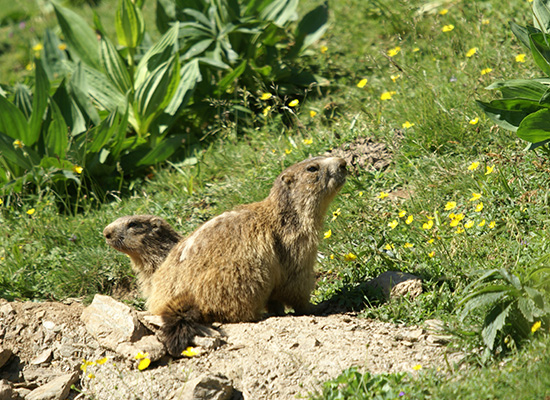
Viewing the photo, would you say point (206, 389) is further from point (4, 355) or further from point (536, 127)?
point (536, 127)

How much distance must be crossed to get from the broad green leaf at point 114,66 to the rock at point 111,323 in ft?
12.2

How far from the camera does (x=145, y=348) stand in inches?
180

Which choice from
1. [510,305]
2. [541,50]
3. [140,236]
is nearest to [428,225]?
[510,305]

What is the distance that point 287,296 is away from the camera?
5.29 m

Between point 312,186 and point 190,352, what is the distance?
1.87 metres

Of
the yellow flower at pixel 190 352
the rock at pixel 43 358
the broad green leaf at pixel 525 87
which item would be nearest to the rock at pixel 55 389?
the rock at pixel 43 358

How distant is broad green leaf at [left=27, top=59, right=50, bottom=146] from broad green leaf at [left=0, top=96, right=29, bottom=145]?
0.22 feet

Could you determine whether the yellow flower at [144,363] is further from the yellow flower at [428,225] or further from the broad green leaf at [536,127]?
the broad green leaf at [536,127]

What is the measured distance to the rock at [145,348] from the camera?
456 centimetres

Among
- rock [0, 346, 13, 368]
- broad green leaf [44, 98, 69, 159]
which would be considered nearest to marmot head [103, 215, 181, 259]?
rock [0, 346, 13, 368]

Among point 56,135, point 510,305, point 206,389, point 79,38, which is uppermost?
point 79,38

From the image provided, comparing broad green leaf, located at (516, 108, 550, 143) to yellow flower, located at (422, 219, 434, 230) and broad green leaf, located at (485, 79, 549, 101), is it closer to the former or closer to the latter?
broad green leaf, located at (485, 79, 549, 101)

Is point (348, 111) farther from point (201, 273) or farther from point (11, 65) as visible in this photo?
point (11, 65)

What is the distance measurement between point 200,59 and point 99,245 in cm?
283
